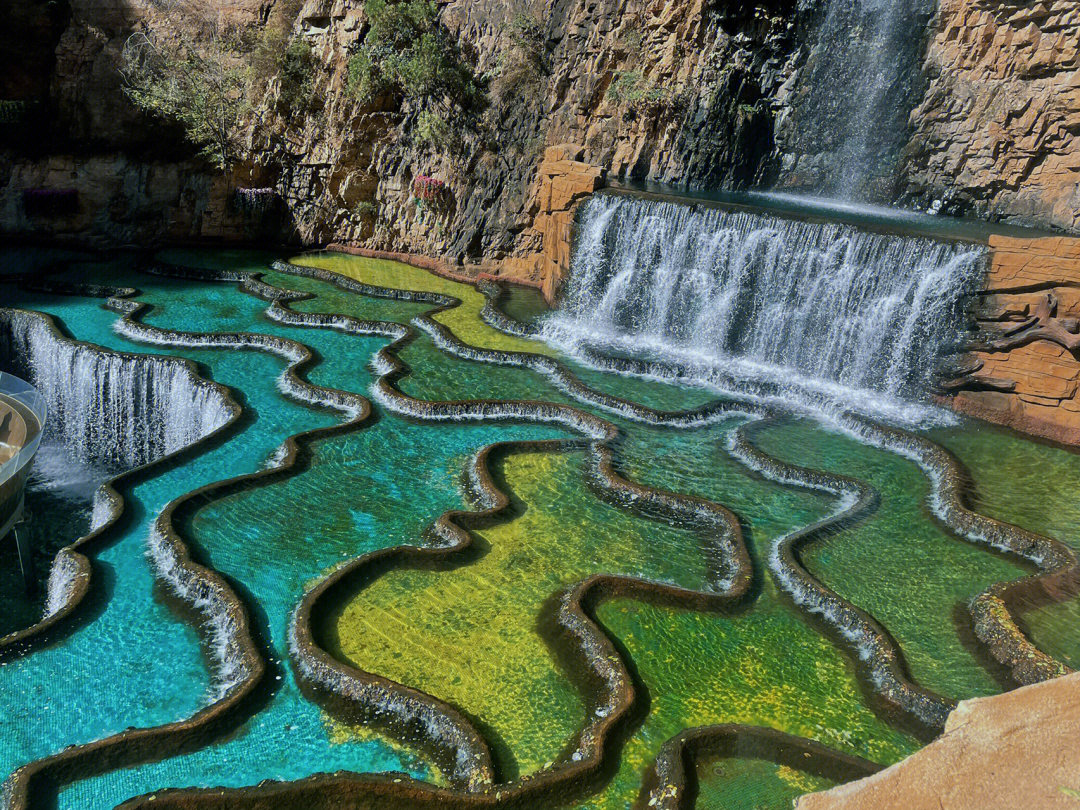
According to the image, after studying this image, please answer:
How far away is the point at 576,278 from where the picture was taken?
63.7 feet

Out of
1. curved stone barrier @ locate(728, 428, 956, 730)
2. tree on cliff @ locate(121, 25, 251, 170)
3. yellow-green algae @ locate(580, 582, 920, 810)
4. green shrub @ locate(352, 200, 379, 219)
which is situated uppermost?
tree on cliff @ locate(121, 25, 251, 170)

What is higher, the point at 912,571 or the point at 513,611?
the point at 912,571

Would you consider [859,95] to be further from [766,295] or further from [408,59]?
[408,59]

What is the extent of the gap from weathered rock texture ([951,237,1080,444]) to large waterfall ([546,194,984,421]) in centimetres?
47

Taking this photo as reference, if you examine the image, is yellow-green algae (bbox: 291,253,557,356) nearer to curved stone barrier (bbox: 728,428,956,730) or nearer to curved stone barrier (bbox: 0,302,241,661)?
curved stone barrier (bbox: 0,302,241,661)

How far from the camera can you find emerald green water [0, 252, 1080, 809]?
7422mm

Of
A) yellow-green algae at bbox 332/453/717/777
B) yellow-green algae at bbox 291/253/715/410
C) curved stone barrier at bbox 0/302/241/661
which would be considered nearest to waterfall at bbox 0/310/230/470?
curved stone barrier at bbox 0/302/241/661

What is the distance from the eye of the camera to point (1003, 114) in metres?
18.7

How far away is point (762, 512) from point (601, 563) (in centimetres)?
270

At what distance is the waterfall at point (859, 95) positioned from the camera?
20.7m

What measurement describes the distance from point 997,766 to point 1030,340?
1312 centimetres

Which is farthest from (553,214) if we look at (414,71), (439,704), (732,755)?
(732,755)

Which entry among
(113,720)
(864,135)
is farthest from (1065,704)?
(864,135)

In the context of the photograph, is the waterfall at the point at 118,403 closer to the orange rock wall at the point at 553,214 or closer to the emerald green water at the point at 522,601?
the emerald green water at the point at 522,601
